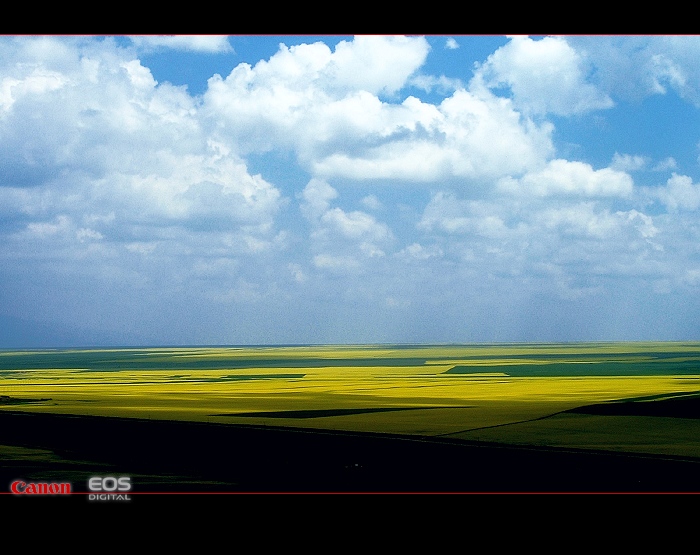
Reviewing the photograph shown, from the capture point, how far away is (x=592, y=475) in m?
8.27

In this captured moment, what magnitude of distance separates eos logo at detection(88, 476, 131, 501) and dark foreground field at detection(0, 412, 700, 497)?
0.22m

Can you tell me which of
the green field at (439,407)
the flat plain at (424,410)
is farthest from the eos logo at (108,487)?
the green field at (439,407)

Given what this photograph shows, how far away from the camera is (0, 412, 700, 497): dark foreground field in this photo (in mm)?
7723

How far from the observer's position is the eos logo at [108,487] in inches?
221

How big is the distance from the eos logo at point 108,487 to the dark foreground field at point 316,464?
0.73 ft

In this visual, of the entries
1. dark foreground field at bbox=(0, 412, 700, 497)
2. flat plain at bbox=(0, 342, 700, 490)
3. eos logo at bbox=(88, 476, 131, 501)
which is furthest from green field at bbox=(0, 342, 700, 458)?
eos logo at bbox=(88, 476, 131, 501)

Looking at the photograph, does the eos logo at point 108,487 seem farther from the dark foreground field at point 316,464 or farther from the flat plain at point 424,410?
the flat plain at point 424,410

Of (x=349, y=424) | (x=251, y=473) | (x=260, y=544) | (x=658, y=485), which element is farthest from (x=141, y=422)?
(x=658, y=485)

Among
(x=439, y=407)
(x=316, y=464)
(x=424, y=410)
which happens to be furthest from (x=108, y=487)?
(x=439, y=407)

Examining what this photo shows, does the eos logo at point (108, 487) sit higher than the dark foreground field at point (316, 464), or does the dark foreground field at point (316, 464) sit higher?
the eos logo at point (108, 487)

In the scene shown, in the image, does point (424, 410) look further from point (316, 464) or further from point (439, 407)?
point (316, 464)

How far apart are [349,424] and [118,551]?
24.5ft
